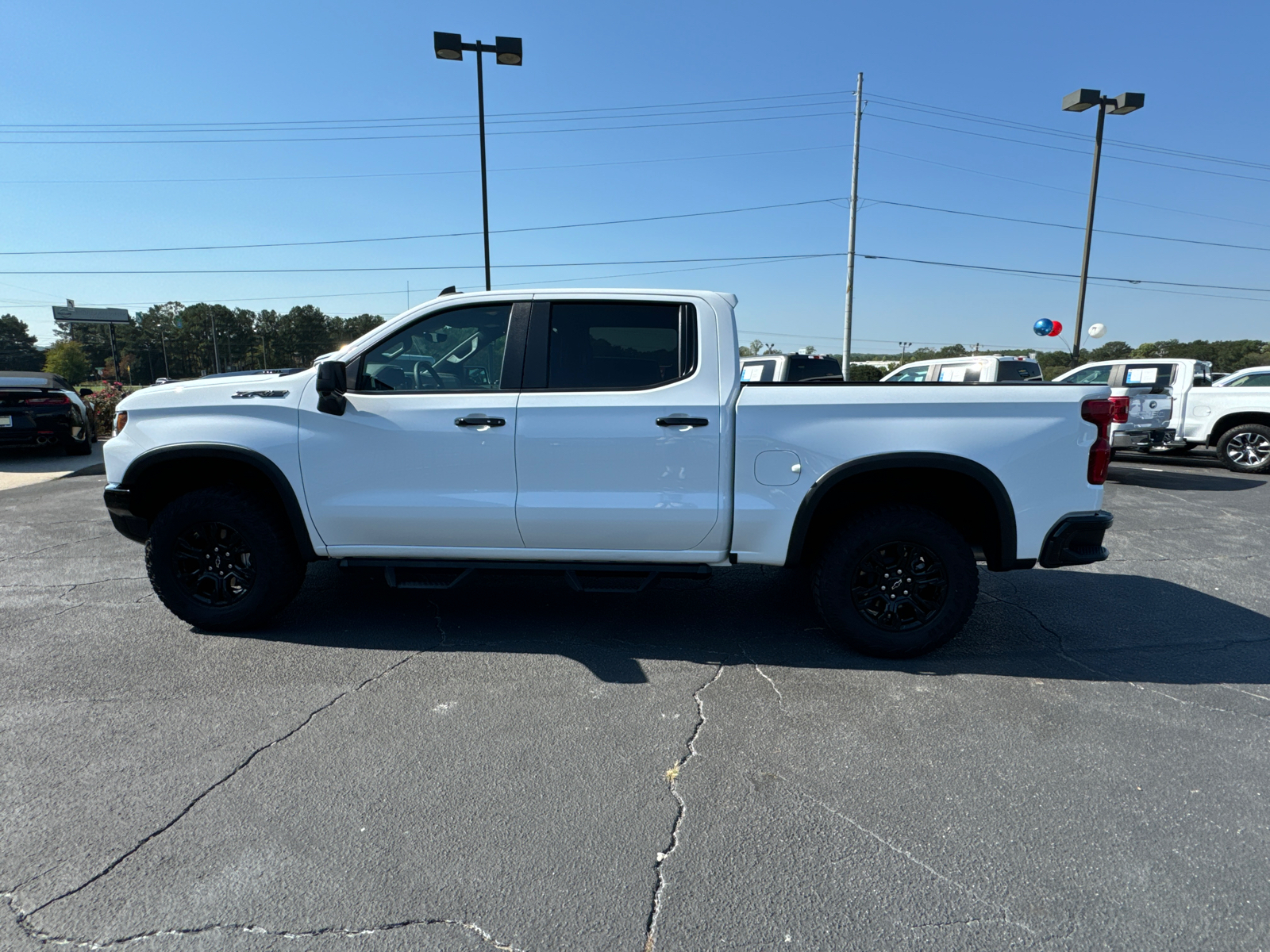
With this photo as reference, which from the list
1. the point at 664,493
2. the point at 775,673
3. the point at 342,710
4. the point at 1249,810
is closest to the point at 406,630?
the point at 342,710

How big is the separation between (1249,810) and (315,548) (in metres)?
4.39

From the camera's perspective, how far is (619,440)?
3.70 meters

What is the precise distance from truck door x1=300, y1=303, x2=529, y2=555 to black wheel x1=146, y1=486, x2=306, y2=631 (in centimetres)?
32

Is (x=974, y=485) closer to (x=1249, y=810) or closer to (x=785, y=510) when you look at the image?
(x=785, y=510)

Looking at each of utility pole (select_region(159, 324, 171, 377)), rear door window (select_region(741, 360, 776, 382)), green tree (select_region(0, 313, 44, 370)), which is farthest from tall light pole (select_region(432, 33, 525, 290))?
green tree (select_region(0, 313, 44, 370))

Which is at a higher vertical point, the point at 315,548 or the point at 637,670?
the point at 315,548

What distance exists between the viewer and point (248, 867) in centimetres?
222

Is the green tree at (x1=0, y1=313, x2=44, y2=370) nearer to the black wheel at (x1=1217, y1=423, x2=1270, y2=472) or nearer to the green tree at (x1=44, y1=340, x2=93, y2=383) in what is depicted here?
the green tree at (x1=44, y1=340, x2=93, y2=383)

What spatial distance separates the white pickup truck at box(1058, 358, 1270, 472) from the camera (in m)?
10.6

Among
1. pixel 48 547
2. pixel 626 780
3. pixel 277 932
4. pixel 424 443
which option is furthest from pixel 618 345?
pixel 48 547

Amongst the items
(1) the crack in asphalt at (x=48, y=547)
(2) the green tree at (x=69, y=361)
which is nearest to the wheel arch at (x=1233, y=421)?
(1) the crack in asphalt at (x=48, y=547)

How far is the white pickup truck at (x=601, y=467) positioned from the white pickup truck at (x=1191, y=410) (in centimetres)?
821

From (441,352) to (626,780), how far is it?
2.52 m

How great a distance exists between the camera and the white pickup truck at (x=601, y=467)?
3.61 meters
